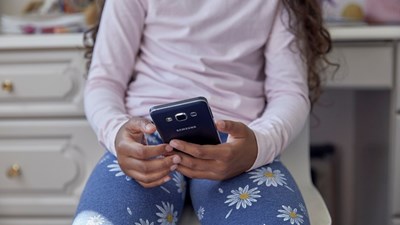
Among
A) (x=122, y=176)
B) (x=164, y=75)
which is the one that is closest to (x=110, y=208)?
(x=122, y=176)

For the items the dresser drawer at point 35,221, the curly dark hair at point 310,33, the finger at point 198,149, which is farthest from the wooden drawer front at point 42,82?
the finger at point 198,149

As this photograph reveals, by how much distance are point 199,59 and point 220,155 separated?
0.23 meters

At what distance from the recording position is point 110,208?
29.9 inches

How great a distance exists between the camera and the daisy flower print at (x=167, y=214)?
790mm

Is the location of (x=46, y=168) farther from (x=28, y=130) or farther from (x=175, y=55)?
(x=175, y=55)

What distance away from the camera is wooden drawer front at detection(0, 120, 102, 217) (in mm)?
1213

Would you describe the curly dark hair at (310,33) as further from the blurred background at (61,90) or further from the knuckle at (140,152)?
the knuckle at (140,152)

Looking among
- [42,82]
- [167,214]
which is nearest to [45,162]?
[42,82]

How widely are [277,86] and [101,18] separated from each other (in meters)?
0.32

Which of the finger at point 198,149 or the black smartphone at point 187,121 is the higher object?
the black smartphone at point 187,121

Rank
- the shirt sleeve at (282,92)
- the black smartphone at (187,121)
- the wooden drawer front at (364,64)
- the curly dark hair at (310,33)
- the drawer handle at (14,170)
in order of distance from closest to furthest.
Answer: the black smartphone at (187,121)
the shirt sleeve at (282,92)
the curly dark hair at (310,33)
the wooden drawer front at (364,64)
the drawer handle at (14,170)

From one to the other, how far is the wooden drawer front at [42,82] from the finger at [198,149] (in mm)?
482

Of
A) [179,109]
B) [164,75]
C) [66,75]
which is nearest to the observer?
[179,109]

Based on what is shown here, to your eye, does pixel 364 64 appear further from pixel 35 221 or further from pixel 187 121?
pixel 35 221
